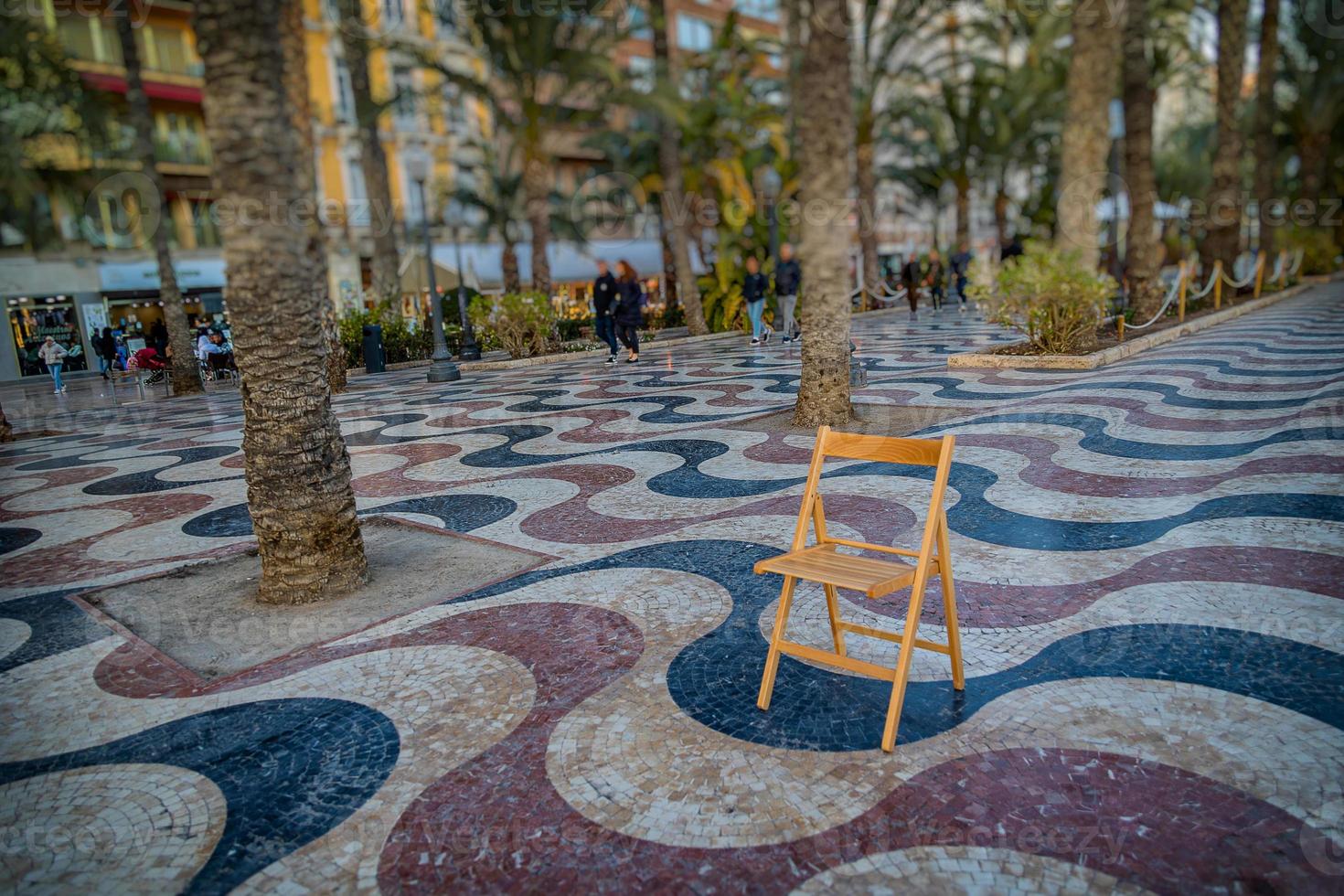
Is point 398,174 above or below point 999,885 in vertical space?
above

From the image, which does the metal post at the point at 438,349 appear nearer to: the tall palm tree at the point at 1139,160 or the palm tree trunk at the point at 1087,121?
the palm tree trunk at the point at 1087,121

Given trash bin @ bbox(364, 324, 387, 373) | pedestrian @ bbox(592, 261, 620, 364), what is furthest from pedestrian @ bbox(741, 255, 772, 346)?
Answer: trash bin @ bbox(364, 324, 387, 373)

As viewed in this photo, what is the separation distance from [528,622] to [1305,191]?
35.4 m

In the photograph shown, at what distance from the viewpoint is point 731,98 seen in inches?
888

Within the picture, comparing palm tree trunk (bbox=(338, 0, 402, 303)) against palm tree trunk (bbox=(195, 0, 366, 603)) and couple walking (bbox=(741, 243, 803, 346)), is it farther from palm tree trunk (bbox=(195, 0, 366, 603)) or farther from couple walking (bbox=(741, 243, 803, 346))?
palm tree trunk (bbox=(195, 0, 366, 603))

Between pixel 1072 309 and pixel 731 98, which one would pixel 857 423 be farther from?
pixel 731 98

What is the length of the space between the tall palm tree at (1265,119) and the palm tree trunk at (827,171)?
21022 mm

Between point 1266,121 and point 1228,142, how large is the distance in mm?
5935

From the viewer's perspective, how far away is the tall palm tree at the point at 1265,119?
72.7 feet

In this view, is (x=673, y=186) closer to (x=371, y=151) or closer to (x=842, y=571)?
(x=371, y=151)

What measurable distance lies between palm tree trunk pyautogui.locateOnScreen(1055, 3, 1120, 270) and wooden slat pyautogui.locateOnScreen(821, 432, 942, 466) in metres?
10.1

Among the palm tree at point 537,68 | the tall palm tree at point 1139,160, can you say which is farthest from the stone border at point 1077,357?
the palm tree at point 537,68

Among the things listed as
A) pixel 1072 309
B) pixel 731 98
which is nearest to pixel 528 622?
pixel 1072 309

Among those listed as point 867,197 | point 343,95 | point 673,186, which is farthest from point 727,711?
point 343,95
